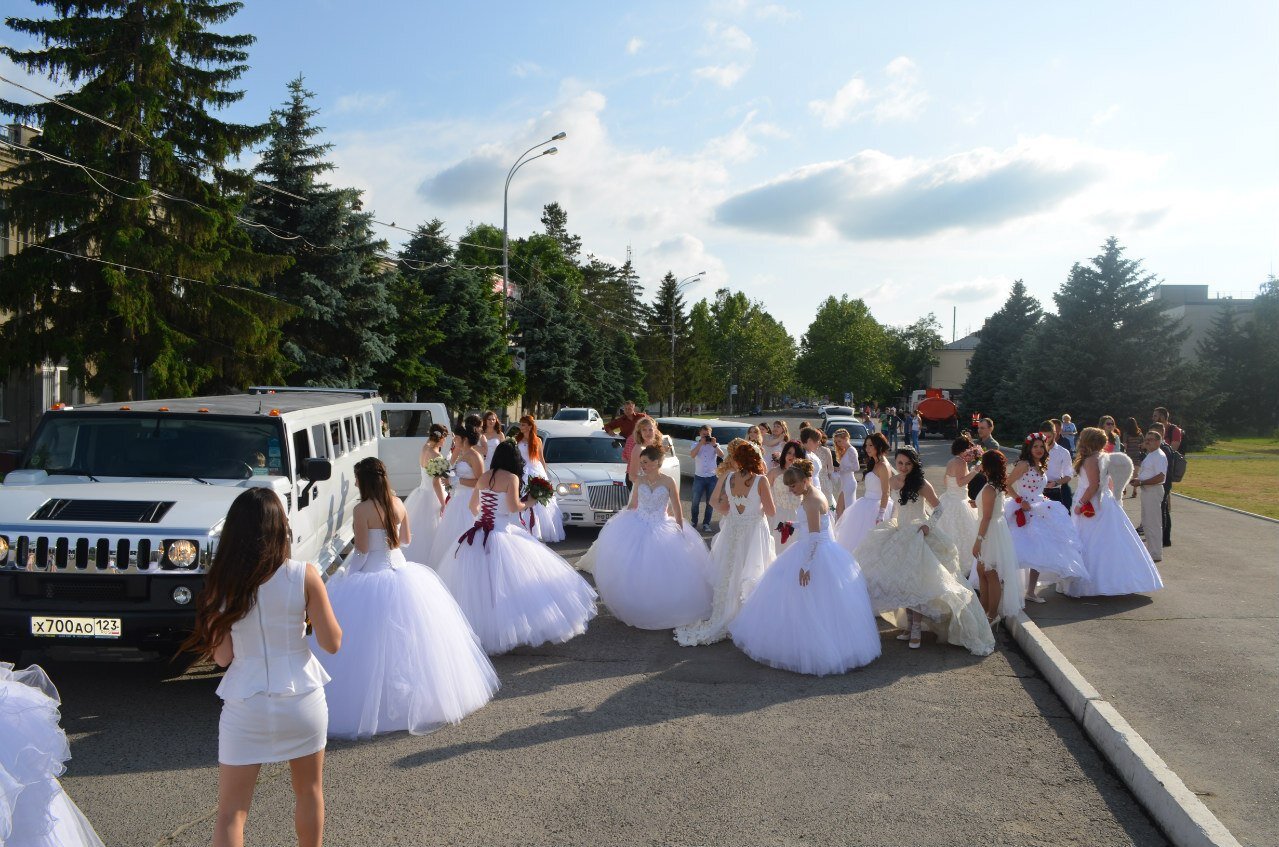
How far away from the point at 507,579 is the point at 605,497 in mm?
7539

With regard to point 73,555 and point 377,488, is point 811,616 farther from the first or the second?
point 73,555

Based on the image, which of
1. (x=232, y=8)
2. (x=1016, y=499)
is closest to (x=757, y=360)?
(x=232, y=8)

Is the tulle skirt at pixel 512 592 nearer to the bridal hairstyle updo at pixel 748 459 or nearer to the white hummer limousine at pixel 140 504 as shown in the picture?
the white hummer limousine at pixel 140 504

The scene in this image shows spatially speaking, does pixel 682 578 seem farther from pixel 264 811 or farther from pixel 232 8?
pixel 232 8

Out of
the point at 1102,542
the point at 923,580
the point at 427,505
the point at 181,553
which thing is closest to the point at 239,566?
the point at 181,553

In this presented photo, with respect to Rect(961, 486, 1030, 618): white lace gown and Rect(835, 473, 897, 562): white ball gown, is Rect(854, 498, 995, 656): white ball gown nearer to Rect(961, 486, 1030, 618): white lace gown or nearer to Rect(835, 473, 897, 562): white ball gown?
Rect(961, 486, 1030, 618): white lace gown

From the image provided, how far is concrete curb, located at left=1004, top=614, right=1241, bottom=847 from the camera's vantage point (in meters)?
4.70

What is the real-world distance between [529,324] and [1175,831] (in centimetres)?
5207

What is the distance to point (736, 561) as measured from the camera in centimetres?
905

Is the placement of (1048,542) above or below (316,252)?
below

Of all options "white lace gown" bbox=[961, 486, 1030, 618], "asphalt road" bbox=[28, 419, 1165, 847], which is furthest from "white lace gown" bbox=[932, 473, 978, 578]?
"asphalt road" bbox=[28, 419, 1165, 847]

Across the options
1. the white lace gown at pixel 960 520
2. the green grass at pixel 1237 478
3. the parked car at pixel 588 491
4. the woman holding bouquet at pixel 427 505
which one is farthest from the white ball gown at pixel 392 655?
the green grass at pixel 1237 478

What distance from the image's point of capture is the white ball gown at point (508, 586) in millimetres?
8148

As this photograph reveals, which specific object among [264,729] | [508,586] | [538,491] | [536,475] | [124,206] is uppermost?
[124,206]
